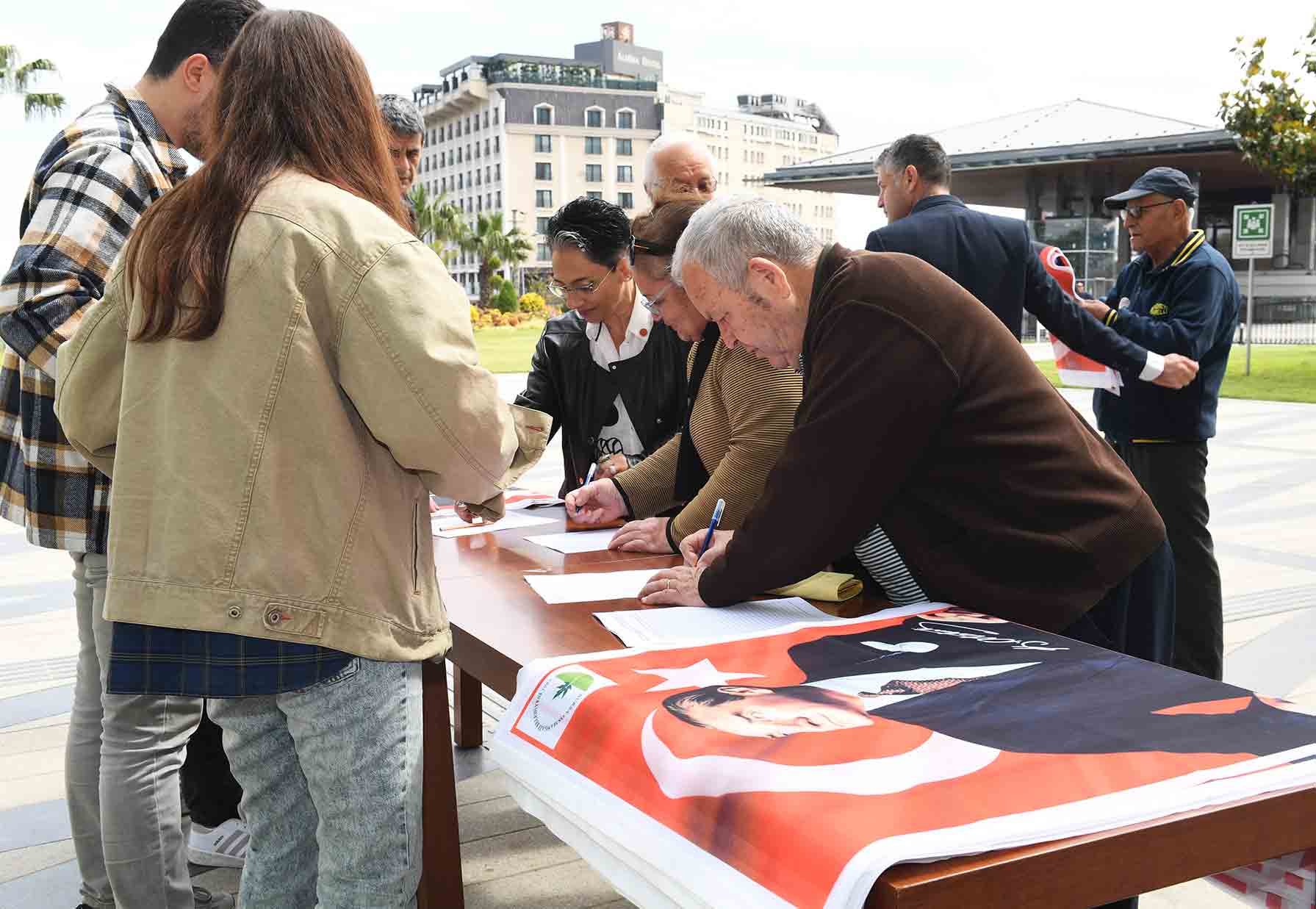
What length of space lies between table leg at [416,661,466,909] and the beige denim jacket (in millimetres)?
440

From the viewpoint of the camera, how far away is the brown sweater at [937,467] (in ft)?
5.39

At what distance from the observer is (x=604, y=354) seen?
320cm

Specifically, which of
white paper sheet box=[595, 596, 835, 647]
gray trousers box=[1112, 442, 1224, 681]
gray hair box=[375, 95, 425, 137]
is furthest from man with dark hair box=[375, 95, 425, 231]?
gray trousers box=[1112, 442, 1224, 681]

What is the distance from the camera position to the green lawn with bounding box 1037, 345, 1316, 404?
15.0 metres

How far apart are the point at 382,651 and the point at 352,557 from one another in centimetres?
13

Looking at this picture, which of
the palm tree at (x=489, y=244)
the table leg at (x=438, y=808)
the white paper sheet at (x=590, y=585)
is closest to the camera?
the table leg at (x=438, y=808)

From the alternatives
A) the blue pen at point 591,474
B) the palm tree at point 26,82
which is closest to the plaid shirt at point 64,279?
the blue pen at point 591,474

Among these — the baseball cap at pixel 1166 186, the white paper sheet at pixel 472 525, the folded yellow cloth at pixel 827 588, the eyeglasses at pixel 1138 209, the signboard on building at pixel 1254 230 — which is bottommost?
the white paper sheet at pixel 472 525

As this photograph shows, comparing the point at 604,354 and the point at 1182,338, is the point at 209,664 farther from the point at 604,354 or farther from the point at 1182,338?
the point at 1182,338

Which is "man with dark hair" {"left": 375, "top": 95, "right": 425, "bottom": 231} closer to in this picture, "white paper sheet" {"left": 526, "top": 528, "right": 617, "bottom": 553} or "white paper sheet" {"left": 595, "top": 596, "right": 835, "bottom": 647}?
"white paper sheet" {"left": 526, "top": 528, "right": 617, "bottom": 553}

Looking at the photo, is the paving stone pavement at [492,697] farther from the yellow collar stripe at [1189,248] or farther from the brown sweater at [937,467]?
the yellow collar stripe at [1189,248]

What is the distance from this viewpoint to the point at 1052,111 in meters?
27.3

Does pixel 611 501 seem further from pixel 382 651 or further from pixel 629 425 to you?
pixel 382 651

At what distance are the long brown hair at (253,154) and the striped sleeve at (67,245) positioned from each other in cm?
49
